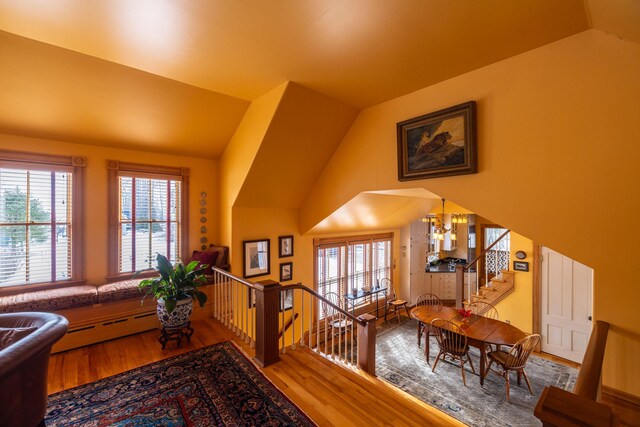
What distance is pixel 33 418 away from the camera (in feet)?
5.57

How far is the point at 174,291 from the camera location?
3391 millimetres

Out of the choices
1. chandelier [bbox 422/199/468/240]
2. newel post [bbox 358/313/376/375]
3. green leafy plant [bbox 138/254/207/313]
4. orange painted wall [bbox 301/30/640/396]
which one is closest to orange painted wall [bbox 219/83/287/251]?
green leafy plant [bbox 138/254/207/313]

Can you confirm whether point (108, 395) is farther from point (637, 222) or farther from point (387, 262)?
point (387, 262)

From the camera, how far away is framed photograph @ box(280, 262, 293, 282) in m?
5.41

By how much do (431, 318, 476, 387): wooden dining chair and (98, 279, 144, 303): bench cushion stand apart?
15.6 ft

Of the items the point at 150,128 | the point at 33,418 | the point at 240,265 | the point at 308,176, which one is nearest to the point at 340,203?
the point at 308,176

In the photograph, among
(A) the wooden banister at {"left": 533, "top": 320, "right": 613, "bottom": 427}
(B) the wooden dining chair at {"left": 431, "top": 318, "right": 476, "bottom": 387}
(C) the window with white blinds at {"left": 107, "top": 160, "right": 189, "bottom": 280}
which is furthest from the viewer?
(B) the wooden dining chair at {"left": 431, "top": 318, "right": 476, "bottom": 387}

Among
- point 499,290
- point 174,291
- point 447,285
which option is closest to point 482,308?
point 499,290

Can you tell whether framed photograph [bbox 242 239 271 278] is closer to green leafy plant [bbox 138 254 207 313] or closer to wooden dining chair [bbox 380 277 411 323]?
green leafy plant [bbox 138 254 207 313]

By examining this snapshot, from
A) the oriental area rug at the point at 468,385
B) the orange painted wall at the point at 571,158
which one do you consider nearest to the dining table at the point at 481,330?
the oriental area rug at the point at 468,385

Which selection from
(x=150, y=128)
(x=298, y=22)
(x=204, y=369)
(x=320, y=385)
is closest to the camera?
(x=298, y=22)

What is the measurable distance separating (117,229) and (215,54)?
117 inches

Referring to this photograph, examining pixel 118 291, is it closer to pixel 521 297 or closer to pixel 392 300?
pixel 392 300

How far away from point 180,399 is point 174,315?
3.63 feet
